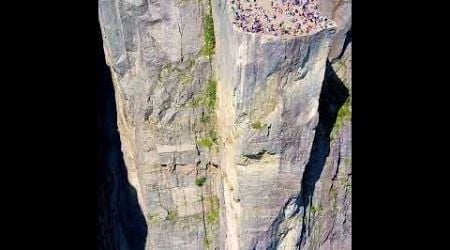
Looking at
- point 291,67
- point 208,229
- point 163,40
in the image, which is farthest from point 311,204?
point 163,40

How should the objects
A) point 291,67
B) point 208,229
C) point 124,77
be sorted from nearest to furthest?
point 291,67, point 124,77, point 208,229

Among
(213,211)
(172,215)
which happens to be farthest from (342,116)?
(172,215)

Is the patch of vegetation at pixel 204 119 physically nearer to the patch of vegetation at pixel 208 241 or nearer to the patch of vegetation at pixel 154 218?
the patch of vegetation at pixel 154 218

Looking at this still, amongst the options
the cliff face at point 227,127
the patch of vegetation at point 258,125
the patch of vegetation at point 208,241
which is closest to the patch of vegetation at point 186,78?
the cliff face at point 227,127

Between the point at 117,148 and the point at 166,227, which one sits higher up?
the point at 117,148

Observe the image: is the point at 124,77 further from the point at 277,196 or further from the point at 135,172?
the point at 277,196

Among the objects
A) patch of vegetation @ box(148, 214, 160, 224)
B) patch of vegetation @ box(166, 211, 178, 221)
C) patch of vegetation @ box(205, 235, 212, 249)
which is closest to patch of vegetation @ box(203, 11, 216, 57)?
patch of vegetation @ box(166, 211, 178, 221)
